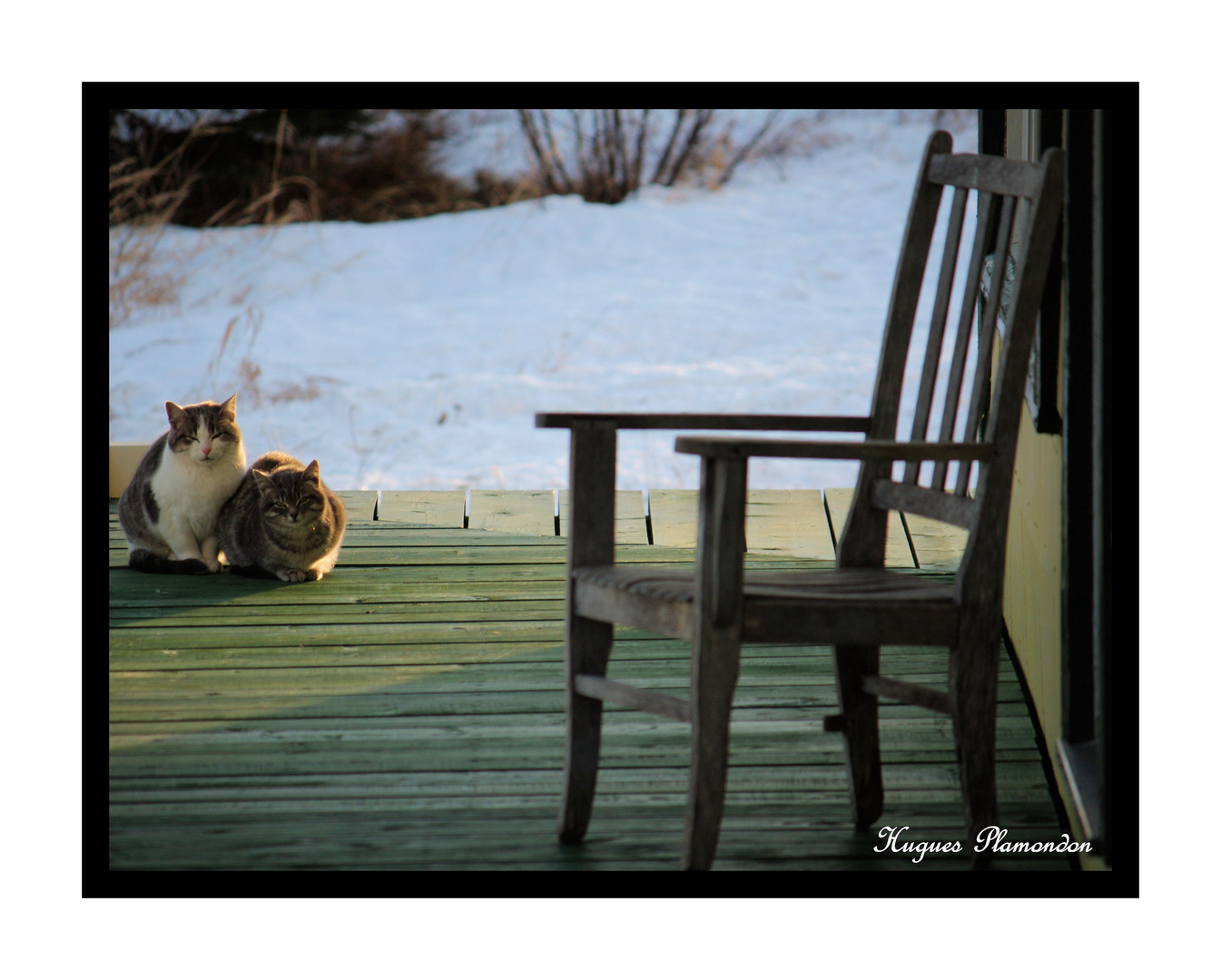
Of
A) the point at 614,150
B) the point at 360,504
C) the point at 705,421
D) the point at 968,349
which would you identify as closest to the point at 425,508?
the point at 360,504

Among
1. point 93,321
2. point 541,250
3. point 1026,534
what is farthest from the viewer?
point 541,250

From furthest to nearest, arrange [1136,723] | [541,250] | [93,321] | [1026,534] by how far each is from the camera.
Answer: [541,250]
[1026,534]
[93,321]
[1136,723]

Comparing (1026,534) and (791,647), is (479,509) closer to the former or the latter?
(791,647)

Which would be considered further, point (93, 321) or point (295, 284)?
point (295, 284)

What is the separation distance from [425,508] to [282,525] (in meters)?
1.06

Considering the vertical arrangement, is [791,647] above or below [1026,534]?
below

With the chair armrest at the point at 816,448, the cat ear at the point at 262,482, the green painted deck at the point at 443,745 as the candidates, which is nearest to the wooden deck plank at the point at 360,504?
the cat ear at the point at 262,482

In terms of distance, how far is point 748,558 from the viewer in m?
3.71

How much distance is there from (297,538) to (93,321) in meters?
1.85

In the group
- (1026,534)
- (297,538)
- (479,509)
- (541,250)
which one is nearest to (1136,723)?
(1026,534)

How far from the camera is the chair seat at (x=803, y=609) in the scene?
1.67 meters

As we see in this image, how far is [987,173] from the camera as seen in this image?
1888 mm

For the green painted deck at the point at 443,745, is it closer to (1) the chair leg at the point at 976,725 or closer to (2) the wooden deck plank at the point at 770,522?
(1) the chair leg at the point at 976,725

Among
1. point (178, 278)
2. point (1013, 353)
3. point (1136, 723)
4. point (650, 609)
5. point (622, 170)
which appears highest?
point (622, 170)
